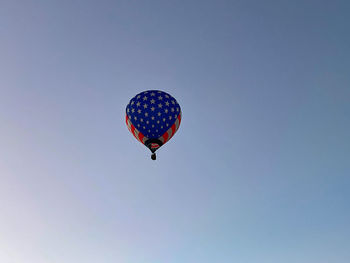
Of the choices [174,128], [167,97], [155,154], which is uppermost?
[167,97]

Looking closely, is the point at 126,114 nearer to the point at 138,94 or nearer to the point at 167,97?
the point at 138,94

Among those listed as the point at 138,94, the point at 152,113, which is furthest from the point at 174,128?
the point at 138,94

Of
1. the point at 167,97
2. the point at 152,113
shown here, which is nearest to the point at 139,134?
the point at 152,113

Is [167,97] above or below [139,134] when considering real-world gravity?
above

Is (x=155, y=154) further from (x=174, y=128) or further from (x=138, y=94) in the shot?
(x=138, y=94)

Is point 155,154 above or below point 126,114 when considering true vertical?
below
